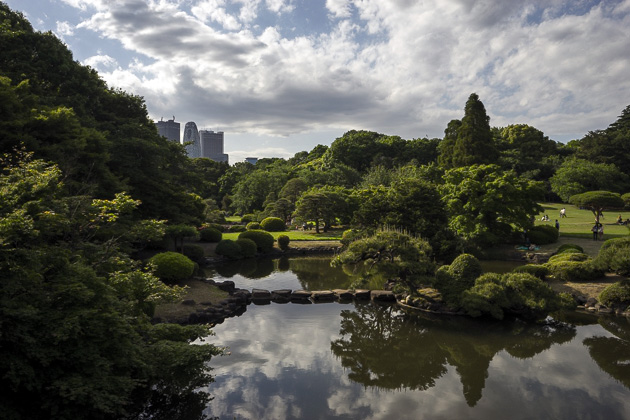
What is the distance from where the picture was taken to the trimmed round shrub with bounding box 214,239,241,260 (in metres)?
24.5

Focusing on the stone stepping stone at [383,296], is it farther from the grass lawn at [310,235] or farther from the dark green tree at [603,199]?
the grass lawn at [310,235]

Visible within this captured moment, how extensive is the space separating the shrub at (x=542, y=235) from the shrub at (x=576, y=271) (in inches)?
333

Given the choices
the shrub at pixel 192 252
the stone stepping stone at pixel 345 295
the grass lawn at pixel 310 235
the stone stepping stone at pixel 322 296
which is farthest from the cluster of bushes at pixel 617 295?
the shrub at pixel 192 252

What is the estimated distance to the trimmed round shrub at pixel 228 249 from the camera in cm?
2452

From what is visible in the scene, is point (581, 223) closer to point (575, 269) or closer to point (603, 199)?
point (603, 199)

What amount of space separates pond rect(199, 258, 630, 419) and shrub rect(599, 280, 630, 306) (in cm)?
81

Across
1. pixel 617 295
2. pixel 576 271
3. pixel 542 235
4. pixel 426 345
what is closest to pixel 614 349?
pixel 617 295

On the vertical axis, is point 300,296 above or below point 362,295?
below

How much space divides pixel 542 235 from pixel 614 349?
15.9m

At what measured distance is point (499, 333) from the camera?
39.0 feet

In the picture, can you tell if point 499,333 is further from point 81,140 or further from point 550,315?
point 81,140

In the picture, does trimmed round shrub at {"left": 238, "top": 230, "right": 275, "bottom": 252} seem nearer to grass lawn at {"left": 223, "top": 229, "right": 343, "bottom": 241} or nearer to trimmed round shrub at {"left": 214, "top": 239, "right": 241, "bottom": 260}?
trimmed round shrub at {"left": 214, "top": 239, "right": 241, "bottom": 260}

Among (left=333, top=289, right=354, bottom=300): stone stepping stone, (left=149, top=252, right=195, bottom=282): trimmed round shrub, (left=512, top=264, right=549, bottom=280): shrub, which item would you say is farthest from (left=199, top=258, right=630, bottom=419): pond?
(left=149, top=252, right=195, bottom=282): trimmed round shrub

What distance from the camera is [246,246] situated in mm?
25422
